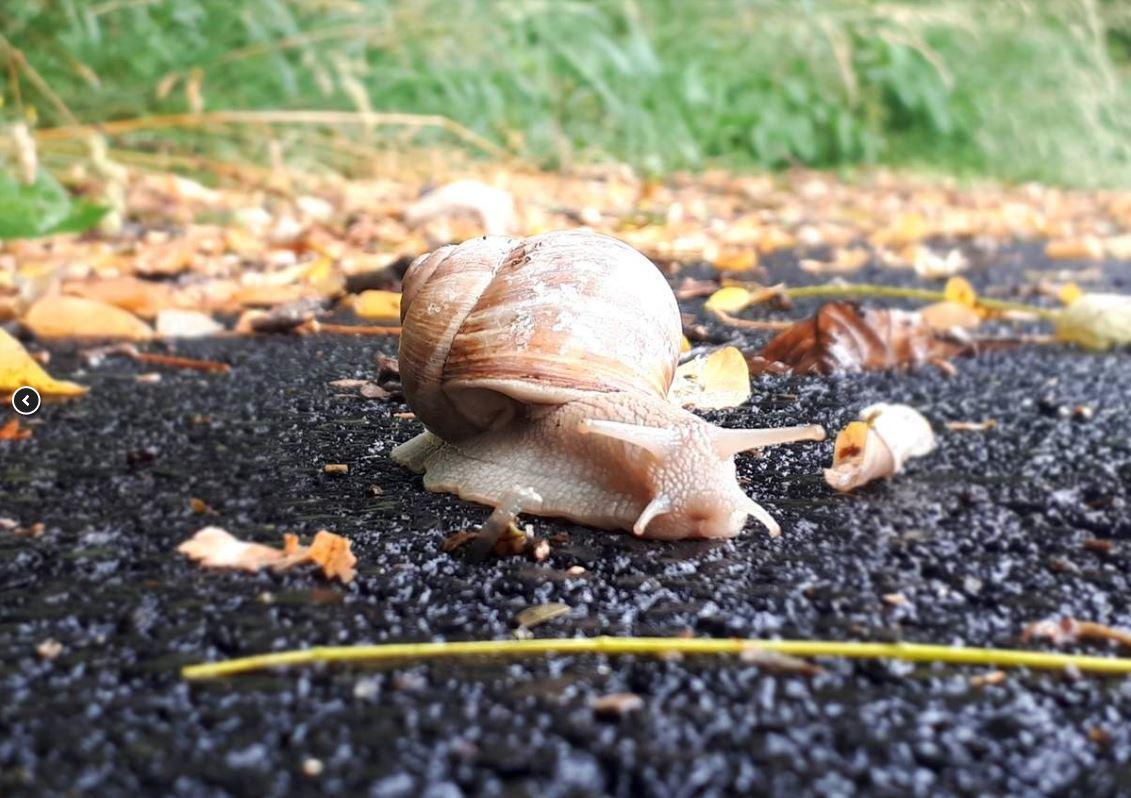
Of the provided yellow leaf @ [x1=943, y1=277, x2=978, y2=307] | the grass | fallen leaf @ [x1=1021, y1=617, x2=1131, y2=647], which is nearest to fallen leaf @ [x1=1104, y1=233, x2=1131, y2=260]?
the grass

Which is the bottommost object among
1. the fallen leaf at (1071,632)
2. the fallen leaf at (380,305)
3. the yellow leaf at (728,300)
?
the yellow leaf at (728,300)

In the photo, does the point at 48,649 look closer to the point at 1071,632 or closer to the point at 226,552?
the point at 226,552

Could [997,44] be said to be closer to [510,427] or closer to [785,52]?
[785,52]

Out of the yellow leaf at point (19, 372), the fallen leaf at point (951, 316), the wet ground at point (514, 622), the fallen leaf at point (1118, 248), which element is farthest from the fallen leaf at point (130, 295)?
the fallen leaf at point (1118, 248)

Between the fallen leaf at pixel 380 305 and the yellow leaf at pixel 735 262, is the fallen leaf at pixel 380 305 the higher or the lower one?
the higher one

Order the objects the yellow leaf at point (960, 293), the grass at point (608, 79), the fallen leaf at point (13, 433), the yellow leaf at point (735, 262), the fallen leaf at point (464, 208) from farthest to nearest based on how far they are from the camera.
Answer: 1. the grass at point (608, 79)
2. the fallen leaf at point (464, 208)
3. the yellow leaf at point (735, 262)
4. the yellow leaf at point (960, 293)
5. the fallen leaf at point (13, 433)

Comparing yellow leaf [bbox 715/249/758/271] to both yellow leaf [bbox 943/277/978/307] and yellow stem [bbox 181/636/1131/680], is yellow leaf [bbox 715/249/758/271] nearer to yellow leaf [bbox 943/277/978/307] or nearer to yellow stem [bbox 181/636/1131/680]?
yellow leaf [bbox 943/277/978/307]

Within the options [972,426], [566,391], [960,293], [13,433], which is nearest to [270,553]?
[566,391]

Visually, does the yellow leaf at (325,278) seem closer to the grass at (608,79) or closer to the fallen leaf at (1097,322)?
the grass at (608,79)
